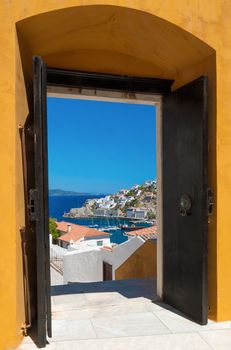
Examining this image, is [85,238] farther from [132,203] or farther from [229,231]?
[132,203]

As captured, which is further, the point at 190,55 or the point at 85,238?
the point at 85,238

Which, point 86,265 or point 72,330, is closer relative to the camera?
point 72,330

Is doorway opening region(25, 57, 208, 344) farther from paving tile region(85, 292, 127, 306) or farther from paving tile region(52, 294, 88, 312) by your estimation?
paving tile region(52, 294, 88, 312)

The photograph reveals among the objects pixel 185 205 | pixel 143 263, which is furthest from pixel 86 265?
pixel 185 205

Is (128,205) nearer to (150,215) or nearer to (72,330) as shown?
(150,215)

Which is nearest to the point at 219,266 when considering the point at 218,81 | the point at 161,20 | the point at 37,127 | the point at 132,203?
the point at 218,81

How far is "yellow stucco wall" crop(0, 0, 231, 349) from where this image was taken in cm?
307

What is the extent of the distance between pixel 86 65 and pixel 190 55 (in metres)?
1.32

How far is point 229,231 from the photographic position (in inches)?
144

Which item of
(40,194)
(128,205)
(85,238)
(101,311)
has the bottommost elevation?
(128,205)

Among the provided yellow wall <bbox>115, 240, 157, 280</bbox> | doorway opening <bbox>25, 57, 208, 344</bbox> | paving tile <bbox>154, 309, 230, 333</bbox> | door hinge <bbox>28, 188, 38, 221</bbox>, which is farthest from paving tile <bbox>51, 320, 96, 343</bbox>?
yellow wall <bbox>115, 240, 157, 280</bbox>

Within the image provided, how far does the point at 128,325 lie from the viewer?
12.2ft

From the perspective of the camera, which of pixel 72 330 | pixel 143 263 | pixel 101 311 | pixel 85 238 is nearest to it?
pixel 72 330

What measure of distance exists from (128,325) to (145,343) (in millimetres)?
485
